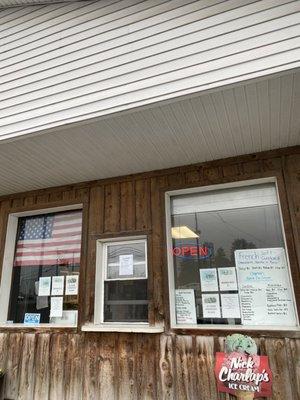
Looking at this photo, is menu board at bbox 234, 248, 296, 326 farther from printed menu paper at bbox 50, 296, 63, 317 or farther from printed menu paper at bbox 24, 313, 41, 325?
printed menu paper at bbox 24, 313, 41, 325

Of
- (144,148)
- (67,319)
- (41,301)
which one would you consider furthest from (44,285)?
(144,148)

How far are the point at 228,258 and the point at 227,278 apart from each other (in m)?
0.23

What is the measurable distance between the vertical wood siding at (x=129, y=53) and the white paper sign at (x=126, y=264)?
1967 millimetres

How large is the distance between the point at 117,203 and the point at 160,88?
1.99 m

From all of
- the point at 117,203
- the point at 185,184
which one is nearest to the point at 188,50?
the point at 185,184

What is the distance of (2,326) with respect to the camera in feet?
15.1

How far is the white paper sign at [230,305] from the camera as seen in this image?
142 inches

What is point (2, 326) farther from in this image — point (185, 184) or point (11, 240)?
point (185, 184)

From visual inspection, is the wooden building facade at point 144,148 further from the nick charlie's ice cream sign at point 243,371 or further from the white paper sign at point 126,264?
the nick charlie's ice cream sign at point 243,371

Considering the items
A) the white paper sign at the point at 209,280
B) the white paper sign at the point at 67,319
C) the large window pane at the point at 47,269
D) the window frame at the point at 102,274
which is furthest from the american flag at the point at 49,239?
the white paper sign at the point at 209,280

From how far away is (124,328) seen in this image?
3.77m

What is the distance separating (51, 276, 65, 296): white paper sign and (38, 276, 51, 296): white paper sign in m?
0.08

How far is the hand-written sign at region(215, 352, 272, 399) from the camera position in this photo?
2750 mm

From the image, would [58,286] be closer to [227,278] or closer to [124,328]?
[124,328]
